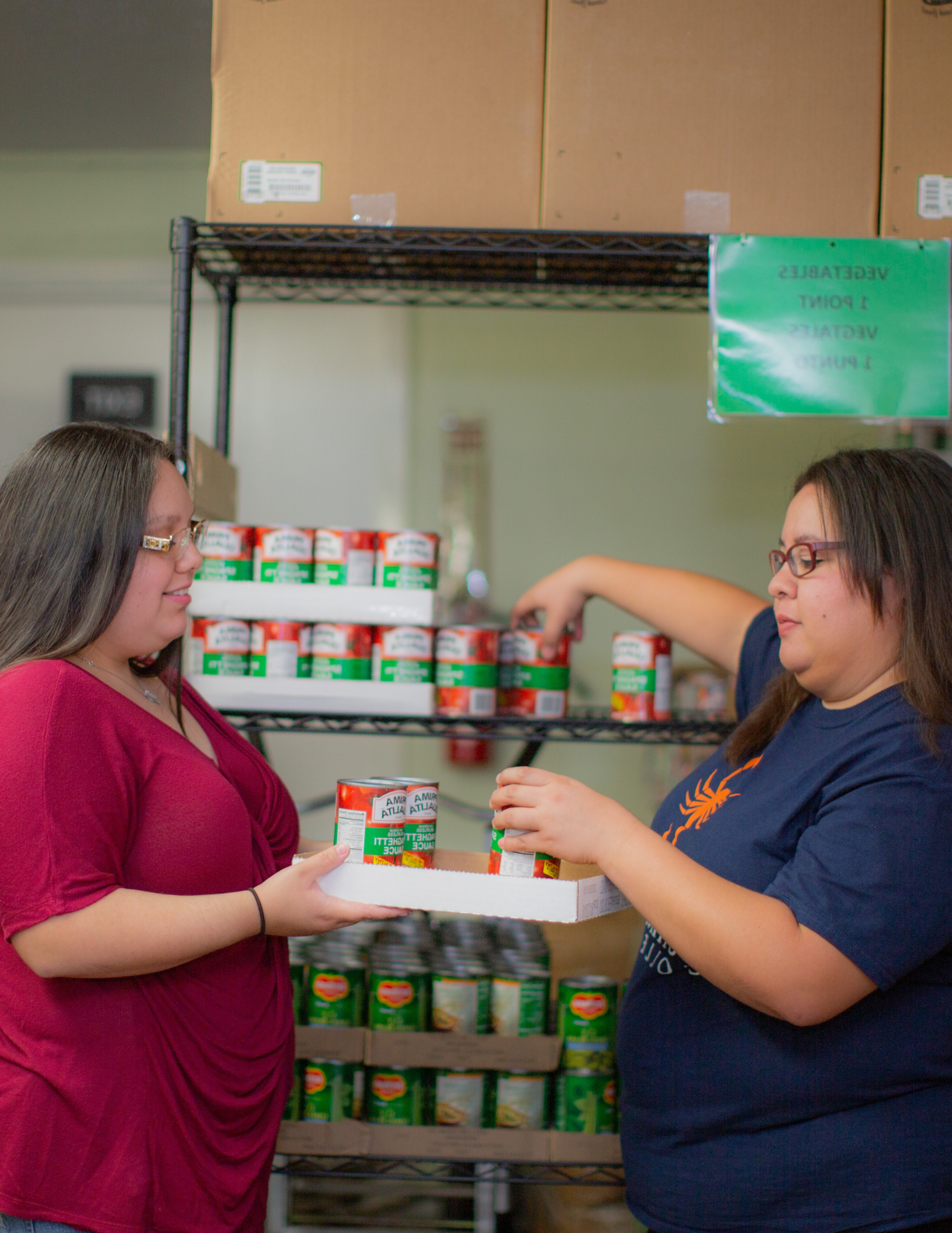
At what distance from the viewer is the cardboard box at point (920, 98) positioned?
162 centimetres

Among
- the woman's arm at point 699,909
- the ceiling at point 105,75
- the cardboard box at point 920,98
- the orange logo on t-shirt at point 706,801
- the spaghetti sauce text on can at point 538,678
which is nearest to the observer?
the woman's arm at point 699,909

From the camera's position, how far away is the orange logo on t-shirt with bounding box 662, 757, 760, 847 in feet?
4.34

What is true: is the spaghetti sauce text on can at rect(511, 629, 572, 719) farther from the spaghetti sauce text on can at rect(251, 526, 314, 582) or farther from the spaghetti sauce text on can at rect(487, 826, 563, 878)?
the spaghetti sauce text on can at rect(487, 826, 563, 878)

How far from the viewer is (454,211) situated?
5.41ft

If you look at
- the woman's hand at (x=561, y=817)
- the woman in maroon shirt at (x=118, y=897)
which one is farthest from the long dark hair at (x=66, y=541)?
the woman's hand at (x=561, y=817)

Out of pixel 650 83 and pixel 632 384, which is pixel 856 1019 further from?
pixel 632 384

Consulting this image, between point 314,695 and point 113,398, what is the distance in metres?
2.18

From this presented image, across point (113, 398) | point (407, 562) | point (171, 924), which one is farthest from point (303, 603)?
point (113, 398)

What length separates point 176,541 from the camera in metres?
1.27

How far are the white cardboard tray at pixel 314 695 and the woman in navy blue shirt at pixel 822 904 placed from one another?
0.48 metres

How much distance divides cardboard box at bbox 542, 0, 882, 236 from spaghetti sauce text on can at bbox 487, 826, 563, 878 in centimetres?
100

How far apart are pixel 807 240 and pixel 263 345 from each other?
7.19 ft

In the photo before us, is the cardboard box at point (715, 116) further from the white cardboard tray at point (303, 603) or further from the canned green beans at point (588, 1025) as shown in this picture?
the canned green beans at point (588, 1025)

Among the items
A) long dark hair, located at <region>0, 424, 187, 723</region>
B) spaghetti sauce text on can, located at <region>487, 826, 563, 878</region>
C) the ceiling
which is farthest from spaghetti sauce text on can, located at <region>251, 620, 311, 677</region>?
the ceiling
